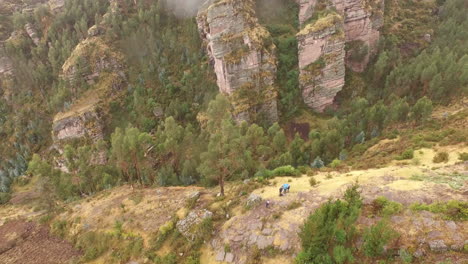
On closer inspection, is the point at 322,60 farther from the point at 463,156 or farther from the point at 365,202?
the point at 365,202

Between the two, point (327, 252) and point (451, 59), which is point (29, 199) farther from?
point (451, 59)

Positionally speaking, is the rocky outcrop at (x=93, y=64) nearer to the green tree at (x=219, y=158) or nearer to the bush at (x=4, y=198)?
the bush at (x=4, y=198)

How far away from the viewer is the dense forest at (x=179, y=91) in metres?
61.8

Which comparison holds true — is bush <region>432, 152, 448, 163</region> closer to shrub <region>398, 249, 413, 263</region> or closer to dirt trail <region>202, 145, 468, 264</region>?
dirt trail <region>202, 145, 468, 264</region>

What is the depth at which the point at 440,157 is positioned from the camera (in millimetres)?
33406

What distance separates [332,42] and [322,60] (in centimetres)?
552

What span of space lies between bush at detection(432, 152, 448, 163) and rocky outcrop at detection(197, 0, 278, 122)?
51.1m

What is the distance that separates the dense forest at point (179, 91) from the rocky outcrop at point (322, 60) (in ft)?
11.3

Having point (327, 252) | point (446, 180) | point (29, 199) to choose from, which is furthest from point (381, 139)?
point (29, 199)

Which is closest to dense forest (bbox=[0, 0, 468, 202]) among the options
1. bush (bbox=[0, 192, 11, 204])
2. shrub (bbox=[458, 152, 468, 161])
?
bush (bbox=[0, 192, 11, 204])

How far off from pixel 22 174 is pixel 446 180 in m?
109

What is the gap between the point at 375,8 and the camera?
89.2m

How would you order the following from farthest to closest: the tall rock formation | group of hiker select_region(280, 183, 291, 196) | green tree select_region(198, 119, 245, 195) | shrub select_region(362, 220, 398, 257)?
the tall rock formation
green tree select_region(198, 119, 245, 195)
group of hiker select_region(280, 183, 291, 196)
shrub select_region(362, 220, 398, 257)

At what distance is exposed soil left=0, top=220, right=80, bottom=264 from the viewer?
34906 millimetres
